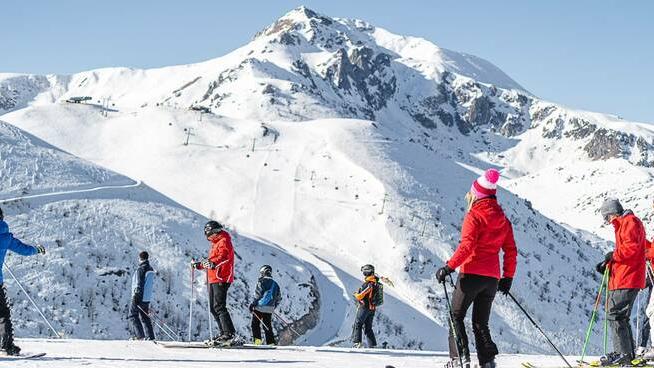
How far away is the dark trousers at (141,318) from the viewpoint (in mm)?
14945

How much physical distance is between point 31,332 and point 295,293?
45.2 feet

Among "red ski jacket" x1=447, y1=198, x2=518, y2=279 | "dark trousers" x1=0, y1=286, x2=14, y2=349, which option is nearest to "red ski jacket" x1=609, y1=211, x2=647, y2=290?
"red ski jacket" x1=447, y1=198, x2=518, y2=279

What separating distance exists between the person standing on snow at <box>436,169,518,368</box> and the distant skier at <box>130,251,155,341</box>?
801 cm

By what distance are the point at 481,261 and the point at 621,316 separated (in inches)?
118

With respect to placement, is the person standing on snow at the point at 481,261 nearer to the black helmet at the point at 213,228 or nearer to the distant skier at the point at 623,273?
the distant skier at the point at 623,273

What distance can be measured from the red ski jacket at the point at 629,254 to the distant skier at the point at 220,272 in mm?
6429

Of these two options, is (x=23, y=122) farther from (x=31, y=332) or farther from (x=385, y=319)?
(x=31, y=332)

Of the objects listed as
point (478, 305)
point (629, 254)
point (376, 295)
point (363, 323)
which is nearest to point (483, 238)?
point (478, 305)

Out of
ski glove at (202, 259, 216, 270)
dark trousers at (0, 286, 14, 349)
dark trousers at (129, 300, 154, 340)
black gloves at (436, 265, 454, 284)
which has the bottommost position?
dark trousers at (129, 300, 154, 340)

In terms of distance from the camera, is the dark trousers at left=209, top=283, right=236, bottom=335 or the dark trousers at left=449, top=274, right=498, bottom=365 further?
the dark trousers at left=209, top=283, right=236, bottom=335

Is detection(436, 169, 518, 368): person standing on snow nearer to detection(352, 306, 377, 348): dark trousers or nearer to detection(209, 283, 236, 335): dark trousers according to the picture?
detection(209, 283, 236, 335): dark trousers

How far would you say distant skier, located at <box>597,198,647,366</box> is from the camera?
9867 millimetres

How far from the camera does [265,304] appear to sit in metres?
15.4

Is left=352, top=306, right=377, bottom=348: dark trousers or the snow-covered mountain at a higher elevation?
left=352, top=306, right=377, bottom=348: dark trousers
